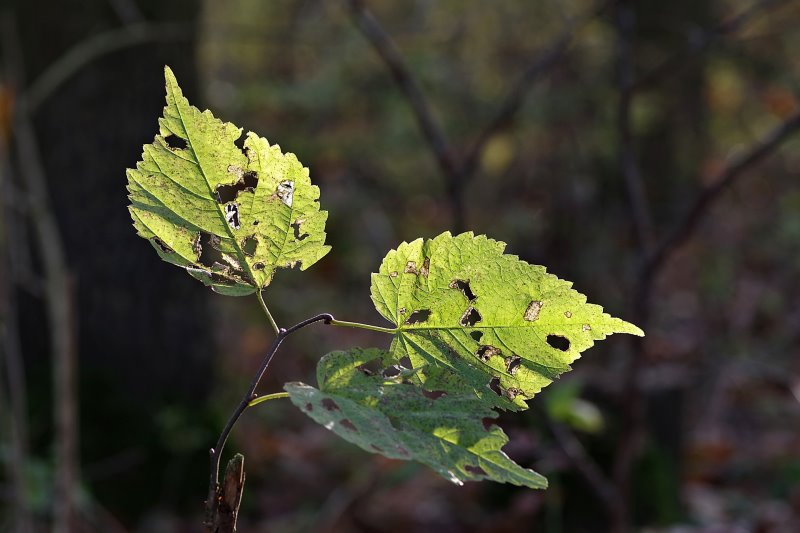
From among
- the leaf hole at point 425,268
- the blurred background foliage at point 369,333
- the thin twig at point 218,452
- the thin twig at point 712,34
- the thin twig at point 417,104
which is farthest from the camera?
the blurred background foliage at point 369,333

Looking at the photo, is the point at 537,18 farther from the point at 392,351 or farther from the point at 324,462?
the point at 392,351

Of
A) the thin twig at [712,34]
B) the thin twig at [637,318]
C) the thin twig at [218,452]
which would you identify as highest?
the thin twig at [712,34]

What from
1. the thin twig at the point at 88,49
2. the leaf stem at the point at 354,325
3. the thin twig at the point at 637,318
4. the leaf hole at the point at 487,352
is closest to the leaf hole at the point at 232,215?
the leaf stem at the point at 354,325

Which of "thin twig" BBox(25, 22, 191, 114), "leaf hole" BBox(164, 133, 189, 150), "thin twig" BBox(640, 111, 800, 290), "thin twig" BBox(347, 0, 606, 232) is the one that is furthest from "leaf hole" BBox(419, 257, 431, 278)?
"thin twig" BBox(25, 22, 191, 114)

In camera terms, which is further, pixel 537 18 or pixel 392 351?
pixel 537 18

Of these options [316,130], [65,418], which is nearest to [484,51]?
[316,130]

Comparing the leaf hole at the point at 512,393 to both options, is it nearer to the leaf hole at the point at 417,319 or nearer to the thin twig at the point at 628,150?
the leaf hole at the point at 417,319

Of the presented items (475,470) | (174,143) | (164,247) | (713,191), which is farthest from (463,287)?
(713,191)
